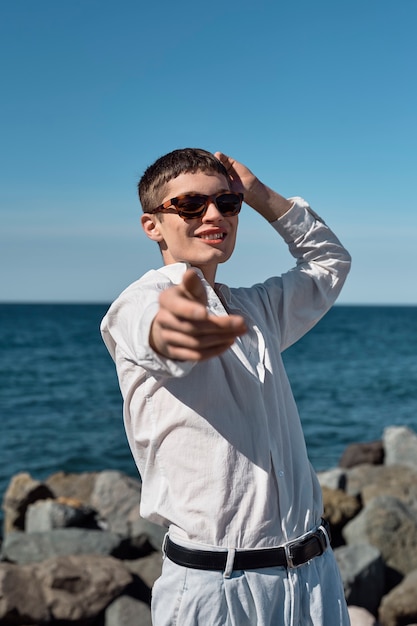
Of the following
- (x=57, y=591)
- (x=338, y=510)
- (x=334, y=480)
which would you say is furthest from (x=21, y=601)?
(x=334, y=480)

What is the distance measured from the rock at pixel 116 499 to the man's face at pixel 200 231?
553cm

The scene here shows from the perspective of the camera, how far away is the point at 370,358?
4488 centimetres

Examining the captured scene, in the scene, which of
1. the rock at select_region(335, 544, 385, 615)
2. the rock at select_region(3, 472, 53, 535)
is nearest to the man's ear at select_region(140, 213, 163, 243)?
the rock at select_region(335, 544, 385, 615)

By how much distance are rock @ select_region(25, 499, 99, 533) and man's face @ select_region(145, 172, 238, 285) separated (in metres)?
6.09

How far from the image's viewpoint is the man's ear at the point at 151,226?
2723 millimetres

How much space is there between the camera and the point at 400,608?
18.5 ft

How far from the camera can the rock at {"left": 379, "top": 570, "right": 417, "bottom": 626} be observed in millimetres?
5621

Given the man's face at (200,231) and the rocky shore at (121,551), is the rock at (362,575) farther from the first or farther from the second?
the man's face at (200,231)

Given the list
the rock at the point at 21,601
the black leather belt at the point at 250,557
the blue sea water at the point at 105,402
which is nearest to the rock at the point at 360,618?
the rock at the point at 21,601

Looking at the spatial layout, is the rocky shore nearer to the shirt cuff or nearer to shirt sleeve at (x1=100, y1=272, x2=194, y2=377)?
the shirt cuff

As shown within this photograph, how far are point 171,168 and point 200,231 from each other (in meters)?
0.28

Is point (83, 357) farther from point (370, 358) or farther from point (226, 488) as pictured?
point (226, 488)

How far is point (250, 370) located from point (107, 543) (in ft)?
16.4

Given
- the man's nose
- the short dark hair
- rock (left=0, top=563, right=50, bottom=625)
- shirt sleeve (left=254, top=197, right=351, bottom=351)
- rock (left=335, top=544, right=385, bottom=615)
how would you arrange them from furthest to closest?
rock (left=335, top=544, right=385, bottom=615) → rock (left=0, top=563, right=50, bottom=625) → shirt sleeve (left=254, top=197, right=351, bottom=351) → the short dark hair → the man's nose
